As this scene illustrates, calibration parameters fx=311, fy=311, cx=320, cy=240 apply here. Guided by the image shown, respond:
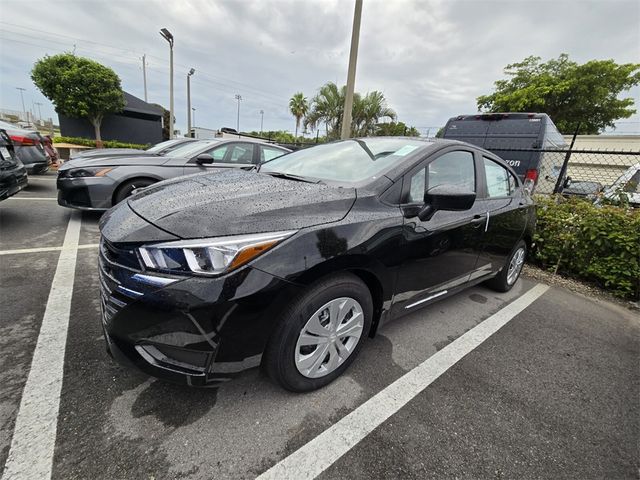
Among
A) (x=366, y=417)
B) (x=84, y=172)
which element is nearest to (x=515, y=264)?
(x=366, y=417)

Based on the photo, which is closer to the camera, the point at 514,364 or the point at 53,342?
the point at 53,342

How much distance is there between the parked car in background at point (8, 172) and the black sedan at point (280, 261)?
3192mm

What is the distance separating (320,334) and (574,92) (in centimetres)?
2532

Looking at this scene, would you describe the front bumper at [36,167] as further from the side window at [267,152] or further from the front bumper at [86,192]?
the side window at [267,152]

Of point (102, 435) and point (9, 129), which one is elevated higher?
point (9, 129)

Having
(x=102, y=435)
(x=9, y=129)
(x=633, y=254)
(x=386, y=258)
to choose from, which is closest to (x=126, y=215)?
(x=102, y=435)

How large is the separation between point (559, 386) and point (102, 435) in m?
2.72

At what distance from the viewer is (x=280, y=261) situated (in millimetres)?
1433

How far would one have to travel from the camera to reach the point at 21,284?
2.69 meters

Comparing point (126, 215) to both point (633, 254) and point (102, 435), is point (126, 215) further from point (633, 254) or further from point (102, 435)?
point (633, 254)

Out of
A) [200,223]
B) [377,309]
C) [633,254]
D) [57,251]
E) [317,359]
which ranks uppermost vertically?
[200,223]

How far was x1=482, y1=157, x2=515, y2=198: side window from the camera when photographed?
2838 mm

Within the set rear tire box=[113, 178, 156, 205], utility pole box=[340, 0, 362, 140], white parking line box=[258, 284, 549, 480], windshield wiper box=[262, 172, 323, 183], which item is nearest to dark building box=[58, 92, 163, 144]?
utility pole box=[340, 0, 362, 140]

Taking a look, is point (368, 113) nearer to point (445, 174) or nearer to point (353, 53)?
point (353, 53)
